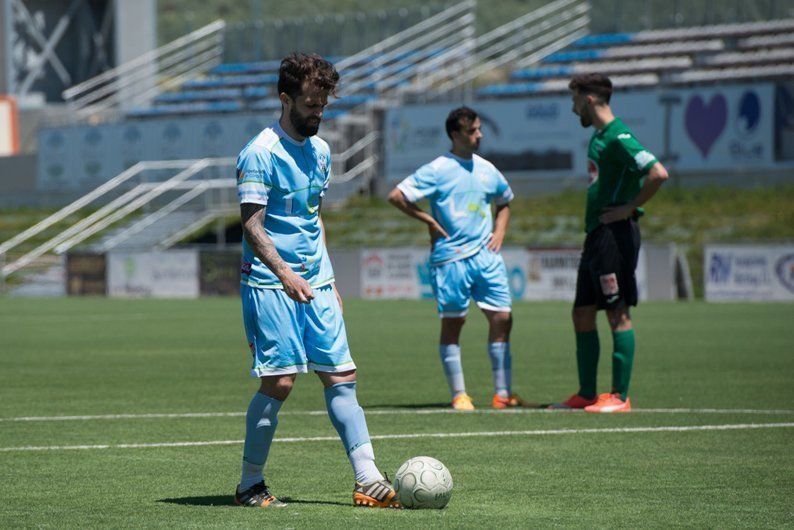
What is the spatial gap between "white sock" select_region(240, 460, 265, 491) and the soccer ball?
2.11 ft

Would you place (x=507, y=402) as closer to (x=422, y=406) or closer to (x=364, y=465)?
(x=422, y=406)

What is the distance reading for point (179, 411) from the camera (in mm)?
10648

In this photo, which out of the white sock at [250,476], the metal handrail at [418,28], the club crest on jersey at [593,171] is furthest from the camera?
the metal handrail at [418,28]

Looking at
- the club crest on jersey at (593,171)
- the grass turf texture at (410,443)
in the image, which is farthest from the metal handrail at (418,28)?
the club crest on jersey at (593,171)

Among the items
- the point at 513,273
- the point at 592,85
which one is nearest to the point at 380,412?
the point at 592,85

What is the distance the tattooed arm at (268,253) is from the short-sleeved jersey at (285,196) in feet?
0.20

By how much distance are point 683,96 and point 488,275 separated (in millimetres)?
28959

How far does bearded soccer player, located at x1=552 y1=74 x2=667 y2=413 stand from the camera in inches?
398

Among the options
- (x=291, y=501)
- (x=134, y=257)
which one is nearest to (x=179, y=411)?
(x=291, y=501)

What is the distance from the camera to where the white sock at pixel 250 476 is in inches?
254

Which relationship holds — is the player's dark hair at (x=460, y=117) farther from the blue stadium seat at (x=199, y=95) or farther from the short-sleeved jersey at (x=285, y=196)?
the blue stadium seat at (x=199, y=95)

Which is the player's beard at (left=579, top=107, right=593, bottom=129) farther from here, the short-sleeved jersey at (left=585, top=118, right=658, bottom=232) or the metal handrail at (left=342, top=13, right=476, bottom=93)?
the metal handrail at (left=342, top=13, right=476, bottom=93)

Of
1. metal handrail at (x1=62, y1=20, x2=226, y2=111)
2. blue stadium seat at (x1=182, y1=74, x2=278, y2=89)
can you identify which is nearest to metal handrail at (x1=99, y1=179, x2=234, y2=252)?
blue stadium seat at (x1=182, y1=74, x2=278, y2=89)

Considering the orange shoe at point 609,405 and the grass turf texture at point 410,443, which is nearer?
the grass turf texture at point 410,443
